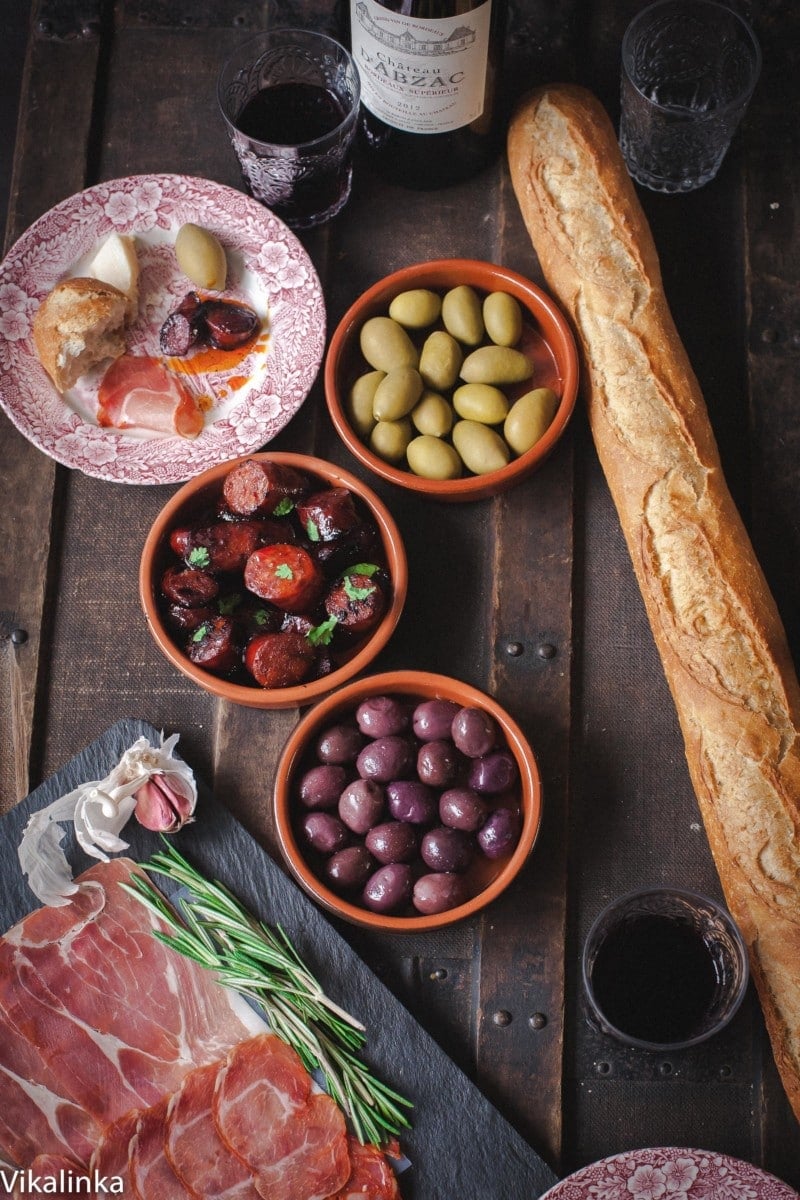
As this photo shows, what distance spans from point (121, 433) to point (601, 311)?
685mm

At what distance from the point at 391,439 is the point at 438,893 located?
0.60 metres

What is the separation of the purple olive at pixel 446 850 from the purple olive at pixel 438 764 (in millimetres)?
62

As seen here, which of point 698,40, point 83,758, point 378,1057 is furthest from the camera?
point 698,40

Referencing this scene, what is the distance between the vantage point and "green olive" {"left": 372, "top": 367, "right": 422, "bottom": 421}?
1620 millimetres

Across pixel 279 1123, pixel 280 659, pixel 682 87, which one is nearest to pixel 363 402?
pixel 280 659

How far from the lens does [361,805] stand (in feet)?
5.00

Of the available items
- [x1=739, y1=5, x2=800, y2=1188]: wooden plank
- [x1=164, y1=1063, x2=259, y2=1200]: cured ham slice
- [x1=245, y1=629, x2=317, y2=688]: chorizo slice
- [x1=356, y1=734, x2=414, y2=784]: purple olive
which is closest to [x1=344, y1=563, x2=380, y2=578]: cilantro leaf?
[x1=245, y1=629, x2=317, y2=688]: chorizo slice

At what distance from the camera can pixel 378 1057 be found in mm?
1532

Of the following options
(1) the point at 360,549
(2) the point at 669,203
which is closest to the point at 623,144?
(2) the point at 669,203

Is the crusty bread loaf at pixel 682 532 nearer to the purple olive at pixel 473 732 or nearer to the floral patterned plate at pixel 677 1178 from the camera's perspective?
the floral patterned plate at pixel 677 1178

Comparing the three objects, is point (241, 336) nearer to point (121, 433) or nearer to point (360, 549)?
point (121, 433)

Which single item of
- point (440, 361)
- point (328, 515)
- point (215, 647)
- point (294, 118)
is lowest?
point (215, 647)

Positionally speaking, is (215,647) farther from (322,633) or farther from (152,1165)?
(152,1165)

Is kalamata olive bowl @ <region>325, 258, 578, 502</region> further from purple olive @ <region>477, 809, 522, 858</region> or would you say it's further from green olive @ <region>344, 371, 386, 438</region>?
purple olive @ <region>477, 809, 522, 858</region>
